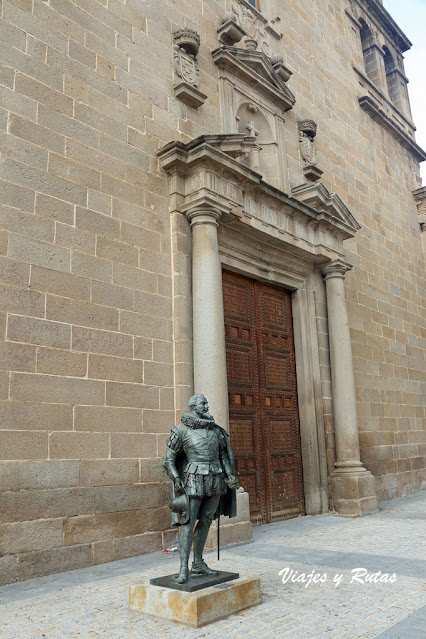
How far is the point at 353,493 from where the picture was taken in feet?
29.5

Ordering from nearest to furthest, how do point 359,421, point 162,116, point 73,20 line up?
point 73,20
point 162,116
point 359,421

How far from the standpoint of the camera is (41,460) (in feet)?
18.0

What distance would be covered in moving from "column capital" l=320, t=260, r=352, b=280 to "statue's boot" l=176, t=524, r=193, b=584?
678 cm

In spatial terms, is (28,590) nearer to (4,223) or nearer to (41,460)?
(41,460)

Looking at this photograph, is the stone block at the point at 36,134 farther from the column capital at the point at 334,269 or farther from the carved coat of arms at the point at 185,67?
the column capital at the point at 334,269

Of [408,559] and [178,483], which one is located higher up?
[178,483]

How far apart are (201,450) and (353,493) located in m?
5.59

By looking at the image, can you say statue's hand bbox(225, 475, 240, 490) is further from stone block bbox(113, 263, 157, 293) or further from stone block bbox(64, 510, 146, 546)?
stone block bbox(113, 263, 157, 293)

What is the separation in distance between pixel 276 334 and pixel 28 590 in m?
5.60

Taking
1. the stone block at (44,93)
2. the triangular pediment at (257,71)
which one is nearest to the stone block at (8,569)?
the stone block at (44,93)

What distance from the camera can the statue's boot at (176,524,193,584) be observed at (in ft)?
13.0

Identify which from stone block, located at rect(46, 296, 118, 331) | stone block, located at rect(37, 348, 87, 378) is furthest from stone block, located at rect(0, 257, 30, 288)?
stone block, located at rect(37, 348, 87, 378)

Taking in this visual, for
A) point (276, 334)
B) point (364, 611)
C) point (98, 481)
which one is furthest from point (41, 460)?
point (276, 334)

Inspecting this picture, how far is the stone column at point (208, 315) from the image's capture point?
6906 millimetres
